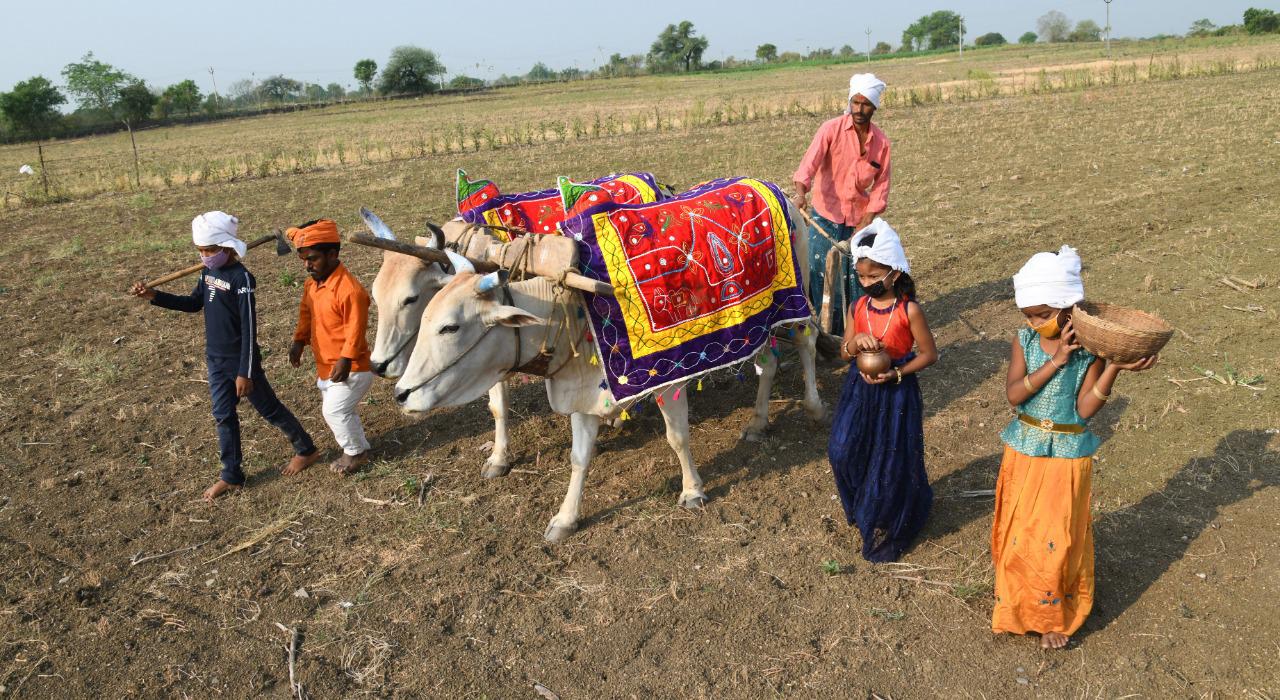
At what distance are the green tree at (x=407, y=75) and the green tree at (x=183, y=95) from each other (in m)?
16.5

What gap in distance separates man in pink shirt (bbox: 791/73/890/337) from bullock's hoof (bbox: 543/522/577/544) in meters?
2.91

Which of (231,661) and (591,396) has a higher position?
(591,396)

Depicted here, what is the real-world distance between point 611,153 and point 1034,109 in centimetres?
1189

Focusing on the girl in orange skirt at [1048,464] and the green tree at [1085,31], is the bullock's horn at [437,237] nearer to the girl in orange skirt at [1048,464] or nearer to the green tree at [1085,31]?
the girl in orange skirt at [1048,464]

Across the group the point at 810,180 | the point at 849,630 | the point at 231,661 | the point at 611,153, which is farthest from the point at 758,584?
the point at 611,153

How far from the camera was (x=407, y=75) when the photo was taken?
73000 mm

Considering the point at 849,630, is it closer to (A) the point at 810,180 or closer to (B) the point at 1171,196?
(A) the point at 810,180

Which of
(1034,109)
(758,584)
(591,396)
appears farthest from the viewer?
(1034,109)

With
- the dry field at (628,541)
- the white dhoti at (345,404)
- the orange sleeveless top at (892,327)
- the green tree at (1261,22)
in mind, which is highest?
the green tree at (1261,22)

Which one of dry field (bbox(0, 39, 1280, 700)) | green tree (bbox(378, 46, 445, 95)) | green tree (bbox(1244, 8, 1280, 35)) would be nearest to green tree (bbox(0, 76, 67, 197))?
green tree (bbox(378, 46, 445, 95))

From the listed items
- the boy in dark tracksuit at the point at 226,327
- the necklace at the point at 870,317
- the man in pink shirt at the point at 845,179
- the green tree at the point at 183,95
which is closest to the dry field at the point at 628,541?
the boy in dark tracksuit at the point at 226,327

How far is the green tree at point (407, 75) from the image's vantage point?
72688 millimetres

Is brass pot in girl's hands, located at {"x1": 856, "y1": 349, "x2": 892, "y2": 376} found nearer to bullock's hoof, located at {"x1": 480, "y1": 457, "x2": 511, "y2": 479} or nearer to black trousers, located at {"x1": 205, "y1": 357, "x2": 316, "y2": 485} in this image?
bullock's hoof, located at {"x1": 480, "y1": 457, "x2": 511, "y2": 479}

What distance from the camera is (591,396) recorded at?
178 inches
